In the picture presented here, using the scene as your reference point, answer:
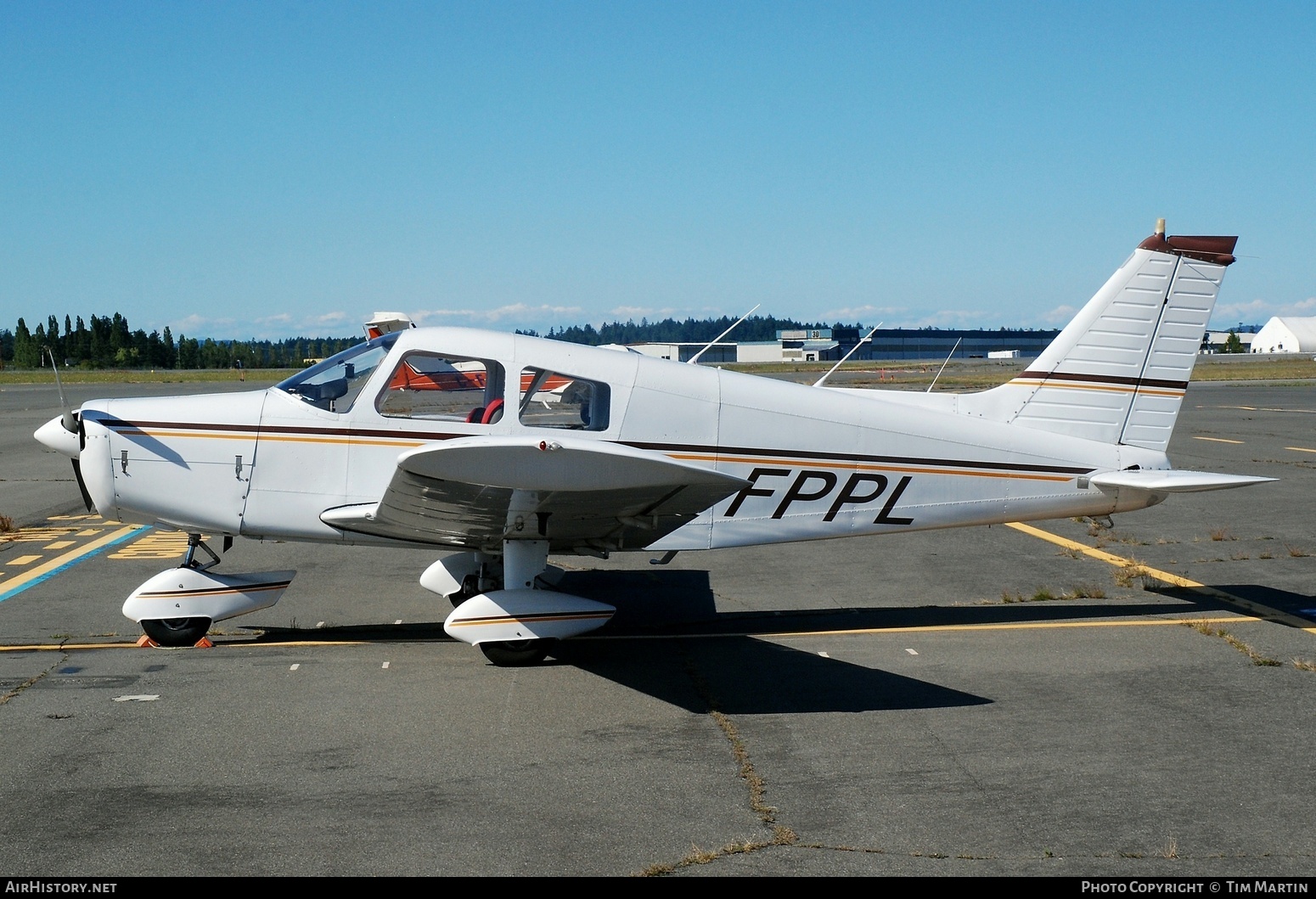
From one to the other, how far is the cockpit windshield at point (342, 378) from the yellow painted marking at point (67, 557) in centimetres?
249

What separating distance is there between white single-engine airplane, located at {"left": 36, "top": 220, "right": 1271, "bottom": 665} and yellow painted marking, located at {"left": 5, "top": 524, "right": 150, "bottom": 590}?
1711 mm

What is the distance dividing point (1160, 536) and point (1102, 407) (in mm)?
4468

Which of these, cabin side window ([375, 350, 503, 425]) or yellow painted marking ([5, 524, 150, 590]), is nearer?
cabin side window ([375, 350, 503, 425])

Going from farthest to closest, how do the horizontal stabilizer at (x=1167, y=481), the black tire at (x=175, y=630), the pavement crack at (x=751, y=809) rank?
the horizontal stabilizer at (x=1167, y=481)
the black tire at (x=175, y=630)
the pavement crack at (x=751, y=809)

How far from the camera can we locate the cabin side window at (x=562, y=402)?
695 centimetres

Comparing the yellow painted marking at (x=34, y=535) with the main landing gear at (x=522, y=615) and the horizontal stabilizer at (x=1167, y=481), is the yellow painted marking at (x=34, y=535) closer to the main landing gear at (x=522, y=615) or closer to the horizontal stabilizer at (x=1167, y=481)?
the main landing gear at (x=522, y=615)

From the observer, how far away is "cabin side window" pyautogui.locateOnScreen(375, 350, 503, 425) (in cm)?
697

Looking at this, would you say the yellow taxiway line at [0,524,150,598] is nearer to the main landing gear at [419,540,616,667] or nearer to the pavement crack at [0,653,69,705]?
the pavement crack at [0,653,69,705]

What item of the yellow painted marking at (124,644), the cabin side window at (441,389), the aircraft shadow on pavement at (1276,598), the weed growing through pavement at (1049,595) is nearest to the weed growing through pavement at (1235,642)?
the aircraft shadow on pavement at (1276,598)

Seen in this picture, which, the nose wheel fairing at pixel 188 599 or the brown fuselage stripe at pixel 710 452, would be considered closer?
the brown fuselage stripe at pixel 710 452

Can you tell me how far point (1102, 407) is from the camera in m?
8.19

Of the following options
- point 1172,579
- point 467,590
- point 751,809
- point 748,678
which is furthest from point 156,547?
point 1172,579

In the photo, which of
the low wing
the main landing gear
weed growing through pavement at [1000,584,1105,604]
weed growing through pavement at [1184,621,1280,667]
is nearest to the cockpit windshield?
the low wing

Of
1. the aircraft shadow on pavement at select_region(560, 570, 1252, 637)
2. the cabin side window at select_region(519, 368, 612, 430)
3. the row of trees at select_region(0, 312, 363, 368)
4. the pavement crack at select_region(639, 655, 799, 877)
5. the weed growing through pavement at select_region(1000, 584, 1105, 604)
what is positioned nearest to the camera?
the pavement crack at select_region(639, 655, 799, 877)
